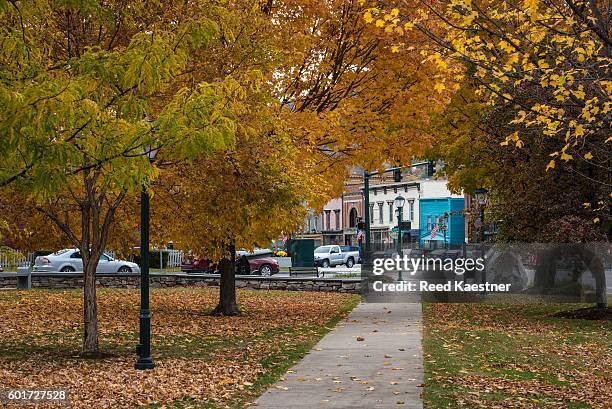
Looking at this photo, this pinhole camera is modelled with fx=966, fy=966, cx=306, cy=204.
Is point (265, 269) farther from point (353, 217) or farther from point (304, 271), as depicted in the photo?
point (353, 217)

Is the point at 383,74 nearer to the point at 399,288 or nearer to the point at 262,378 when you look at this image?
the point at 262,378

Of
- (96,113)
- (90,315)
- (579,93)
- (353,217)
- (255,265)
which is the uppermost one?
(353,217)

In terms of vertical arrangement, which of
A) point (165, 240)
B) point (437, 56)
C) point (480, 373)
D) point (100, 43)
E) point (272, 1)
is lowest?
point (480, 373)

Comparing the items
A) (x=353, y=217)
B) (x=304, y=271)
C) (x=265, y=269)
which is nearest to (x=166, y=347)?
(x=304, y=271)

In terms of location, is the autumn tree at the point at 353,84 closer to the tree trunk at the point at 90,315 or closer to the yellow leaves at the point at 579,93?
the tree trunk at the point at 90,315

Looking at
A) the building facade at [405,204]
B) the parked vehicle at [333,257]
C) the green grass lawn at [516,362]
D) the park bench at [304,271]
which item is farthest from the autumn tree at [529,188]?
the building facade at [405,204]

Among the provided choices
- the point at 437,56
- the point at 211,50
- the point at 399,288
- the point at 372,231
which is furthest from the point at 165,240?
the point at 372,231

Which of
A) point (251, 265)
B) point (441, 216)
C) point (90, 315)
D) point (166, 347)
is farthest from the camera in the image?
point (441, 216)

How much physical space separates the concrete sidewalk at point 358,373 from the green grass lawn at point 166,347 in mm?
354

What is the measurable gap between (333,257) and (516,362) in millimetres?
53572

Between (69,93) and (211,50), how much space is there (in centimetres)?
895

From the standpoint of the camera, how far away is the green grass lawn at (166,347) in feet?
40.3

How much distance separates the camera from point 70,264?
159 ft

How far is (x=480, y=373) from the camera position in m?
13.9
